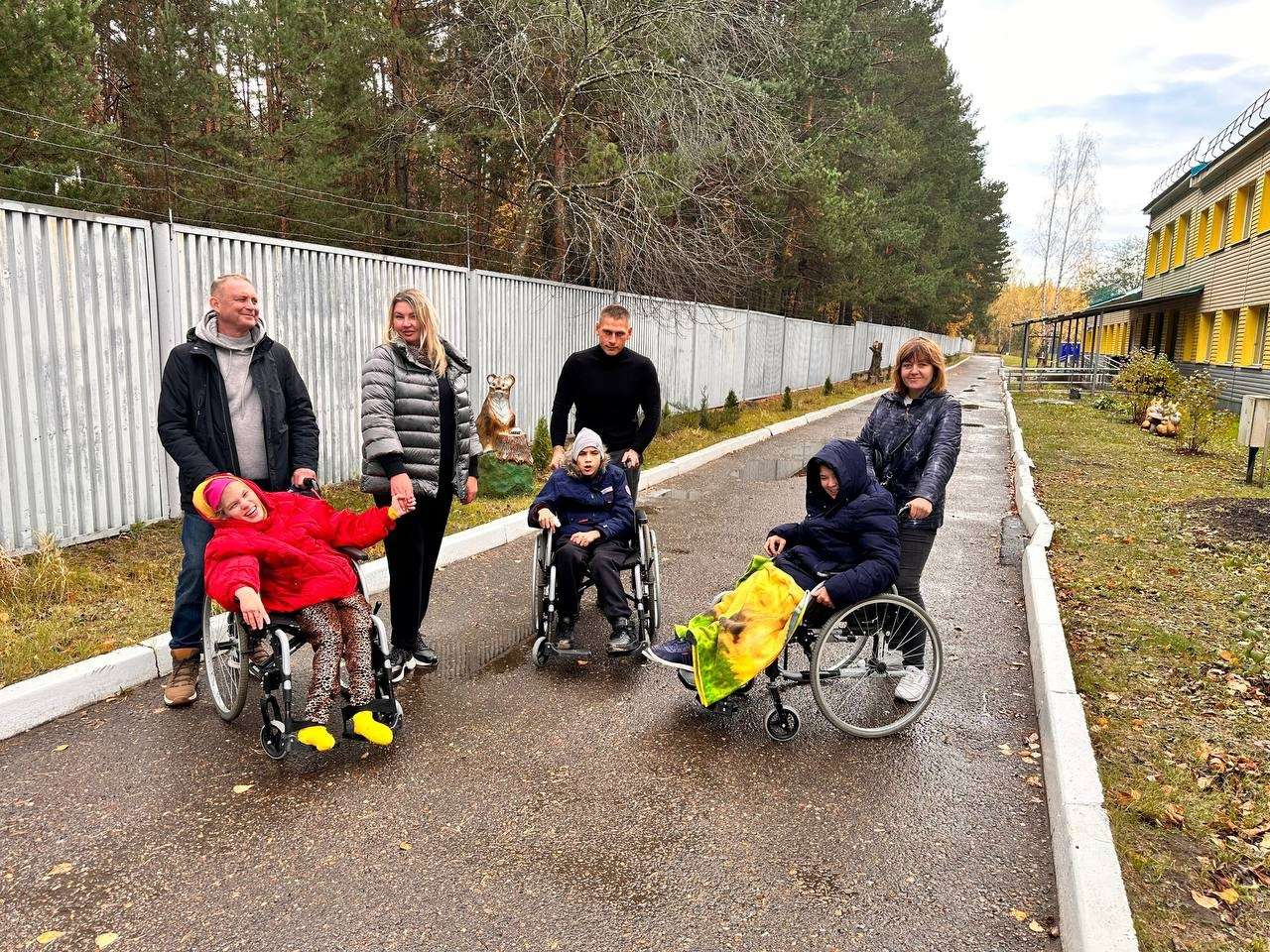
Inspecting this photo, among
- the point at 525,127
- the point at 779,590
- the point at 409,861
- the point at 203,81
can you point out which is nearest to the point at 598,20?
the point at 525,127

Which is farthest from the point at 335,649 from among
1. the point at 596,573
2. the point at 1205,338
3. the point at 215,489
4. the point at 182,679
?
the point at 1205,338

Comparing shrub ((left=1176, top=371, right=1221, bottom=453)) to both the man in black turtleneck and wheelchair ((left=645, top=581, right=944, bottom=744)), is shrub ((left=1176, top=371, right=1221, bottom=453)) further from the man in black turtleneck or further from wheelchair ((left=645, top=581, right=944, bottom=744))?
wheelchair ((left=645, top=581, right=944, bottom=744))

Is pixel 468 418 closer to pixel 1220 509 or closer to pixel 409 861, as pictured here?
pixel 409 861

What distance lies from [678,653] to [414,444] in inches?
65.9

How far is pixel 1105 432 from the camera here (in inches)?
691

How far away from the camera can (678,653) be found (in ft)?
13.3

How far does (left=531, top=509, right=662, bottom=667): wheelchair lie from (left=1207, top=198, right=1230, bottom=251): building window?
2560 centimetres

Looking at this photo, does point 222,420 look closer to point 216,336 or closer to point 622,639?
point 216,336

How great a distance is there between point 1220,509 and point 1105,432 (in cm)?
939

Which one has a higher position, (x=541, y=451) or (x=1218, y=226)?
(x=1218, y=226)

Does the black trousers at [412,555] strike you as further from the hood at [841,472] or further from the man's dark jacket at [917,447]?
the man's dark jacket at [917,447]

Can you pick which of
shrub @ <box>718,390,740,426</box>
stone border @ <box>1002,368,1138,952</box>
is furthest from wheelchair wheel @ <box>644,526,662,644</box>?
shrub @ <box>718,390,740,426</box>

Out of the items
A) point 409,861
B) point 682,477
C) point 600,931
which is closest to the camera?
point 600,931

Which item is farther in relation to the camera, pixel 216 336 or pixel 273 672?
pixel 216 336
